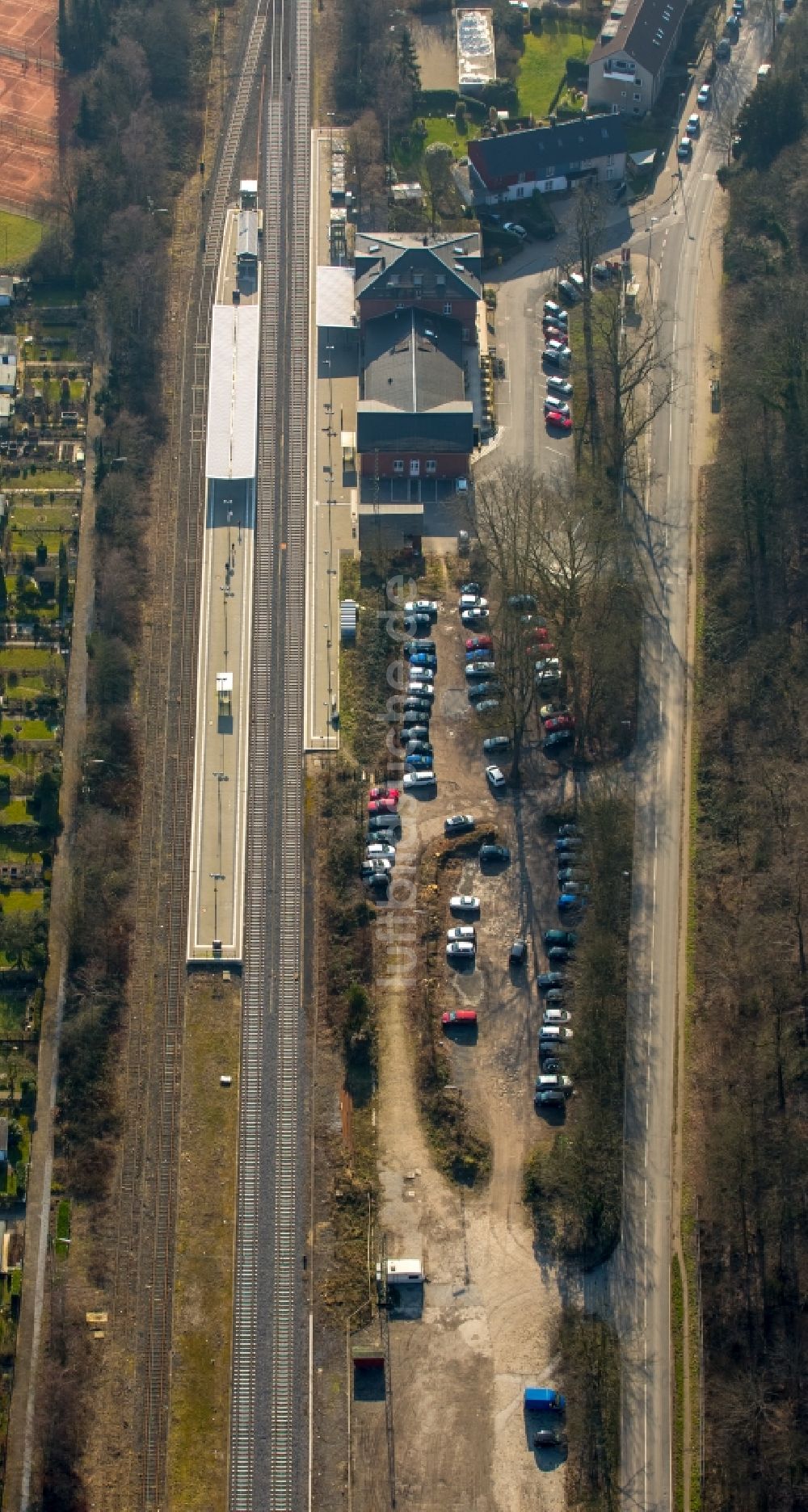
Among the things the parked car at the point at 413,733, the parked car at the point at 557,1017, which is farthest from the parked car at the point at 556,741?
the parked car at the point at 557,1017

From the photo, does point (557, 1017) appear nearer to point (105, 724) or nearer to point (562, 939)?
point (562, 939)

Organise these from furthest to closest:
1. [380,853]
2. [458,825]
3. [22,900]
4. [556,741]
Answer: [556,741] < [22,900] < [458,825] < [380,853]

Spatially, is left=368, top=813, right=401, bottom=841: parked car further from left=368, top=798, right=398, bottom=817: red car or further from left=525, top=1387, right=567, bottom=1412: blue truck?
left=525, top=1387, right=567, bottom=1412: blue truck

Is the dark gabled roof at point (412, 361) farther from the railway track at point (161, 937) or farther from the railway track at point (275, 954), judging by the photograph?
the railway track at point (161, 937)

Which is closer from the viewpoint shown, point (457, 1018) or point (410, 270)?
point (457, 1018)

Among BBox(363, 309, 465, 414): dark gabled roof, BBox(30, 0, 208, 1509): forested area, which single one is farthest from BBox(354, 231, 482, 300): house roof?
BBox(30, 0, 208, 1509): forested area

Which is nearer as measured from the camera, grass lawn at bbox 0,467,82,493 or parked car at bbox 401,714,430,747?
parked car at bbox 401,714,430,747

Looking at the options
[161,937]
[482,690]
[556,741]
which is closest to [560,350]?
[482,690]
